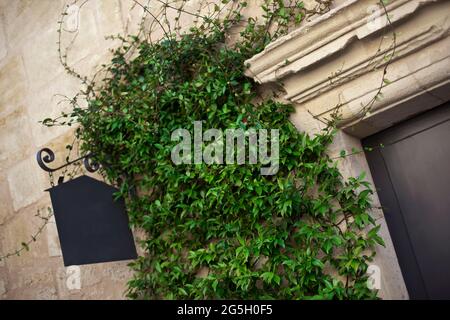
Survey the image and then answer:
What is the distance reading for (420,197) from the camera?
7.22ft

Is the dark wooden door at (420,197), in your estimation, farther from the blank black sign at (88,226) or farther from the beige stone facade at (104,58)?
the blank black sign at (88,226)

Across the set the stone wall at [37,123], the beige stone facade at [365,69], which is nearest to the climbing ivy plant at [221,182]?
the beige stone facade at [365,69]

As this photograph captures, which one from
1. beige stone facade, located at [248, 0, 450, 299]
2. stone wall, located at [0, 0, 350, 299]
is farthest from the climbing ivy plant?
stone wall, located at [0, 0, 350, 299]

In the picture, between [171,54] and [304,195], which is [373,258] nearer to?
[304,195]

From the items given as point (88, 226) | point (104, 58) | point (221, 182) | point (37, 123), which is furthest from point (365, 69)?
point (37, 123)

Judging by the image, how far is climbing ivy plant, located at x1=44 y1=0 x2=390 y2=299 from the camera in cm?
217

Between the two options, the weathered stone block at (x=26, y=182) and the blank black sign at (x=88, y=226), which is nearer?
the blank black sign at (x=88, y=226)

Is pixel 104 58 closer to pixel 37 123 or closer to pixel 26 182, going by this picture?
pixel 37 123

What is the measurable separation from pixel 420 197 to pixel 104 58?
217 centimetres

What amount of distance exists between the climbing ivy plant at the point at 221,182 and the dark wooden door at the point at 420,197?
0.56 ft

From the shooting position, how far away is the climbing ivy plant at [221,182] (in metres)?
2.17

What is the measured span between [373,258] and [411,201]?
35 centimetres

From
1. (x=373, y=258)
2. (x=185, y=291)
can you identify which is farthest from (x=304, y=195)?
(x=185, y=291)
